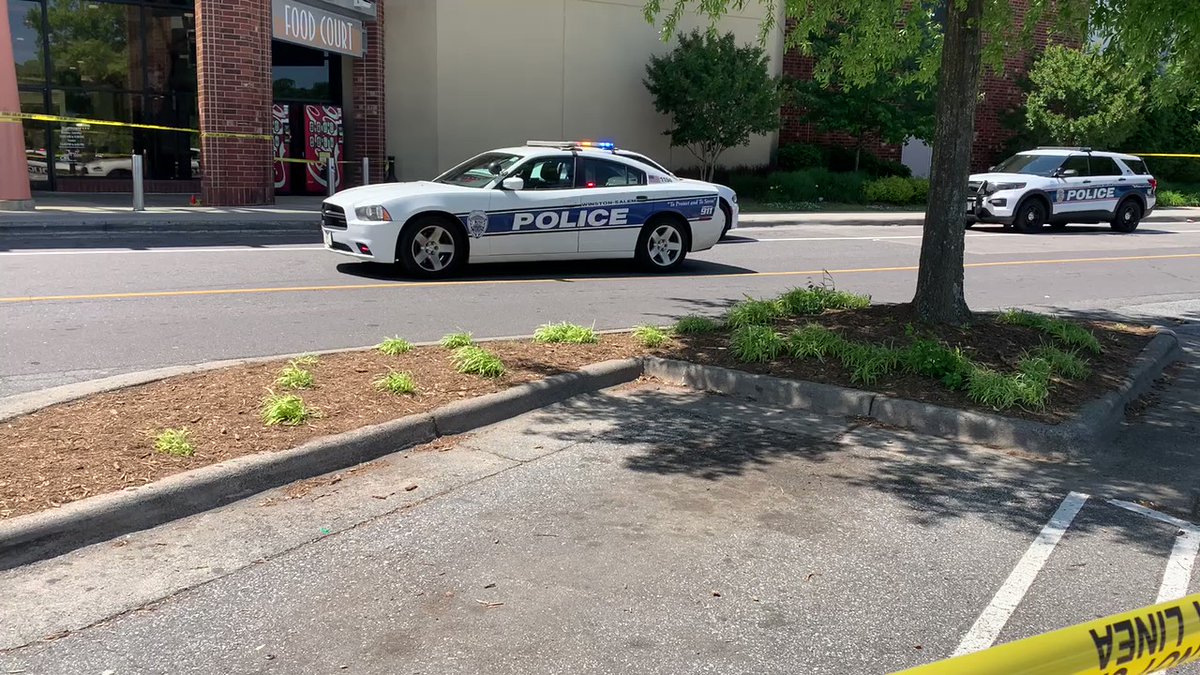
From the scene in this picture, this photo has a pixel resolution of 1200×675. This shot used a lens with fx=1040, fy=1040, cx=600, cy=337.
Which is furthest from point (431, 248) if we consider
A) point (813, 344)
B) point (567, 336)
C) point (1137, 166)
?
point (1137, 166)

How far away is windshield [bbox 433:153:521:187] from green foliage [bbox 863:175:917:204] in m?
15.8

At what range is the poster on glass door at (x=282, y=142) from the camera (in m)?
22.0

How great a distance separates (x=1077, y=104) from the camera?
27.9 meters

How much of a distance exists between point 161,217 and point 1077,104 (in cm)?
2328

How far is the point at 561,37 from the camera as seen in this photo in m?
23.9

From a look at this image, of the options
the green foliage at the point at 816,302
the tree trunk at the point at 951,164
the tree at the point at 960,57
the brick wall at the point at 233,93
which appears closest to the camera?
the tree at the point at 960,57

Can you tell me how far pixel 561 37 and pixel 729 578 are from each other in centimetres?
2111

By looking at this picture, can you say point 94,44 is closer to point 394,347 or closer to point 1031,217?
point 394,347

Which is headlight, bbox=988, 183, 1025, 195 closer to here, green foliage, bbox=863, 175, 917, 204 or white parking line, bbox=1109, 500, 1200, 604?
green foliage, bbox=863, 175, 917, 204

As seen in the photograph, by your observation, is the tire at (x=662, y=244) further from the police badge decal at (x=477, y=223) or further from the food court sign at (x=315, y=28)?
the food court sign at (x=315, y=28)

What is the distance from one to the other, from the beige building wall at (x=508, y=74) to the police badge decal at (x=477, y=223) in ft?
38.8

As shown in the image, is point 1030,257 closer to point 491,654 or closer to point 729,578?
point 729,578

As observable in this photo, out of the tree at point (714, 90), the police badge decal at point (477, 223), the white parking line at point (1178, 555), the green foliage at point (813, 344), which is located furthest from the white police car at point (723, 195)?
the tree at point (714, 90)

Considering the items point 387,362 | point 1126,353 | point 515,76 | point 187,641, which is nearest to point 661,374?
point 387,362
